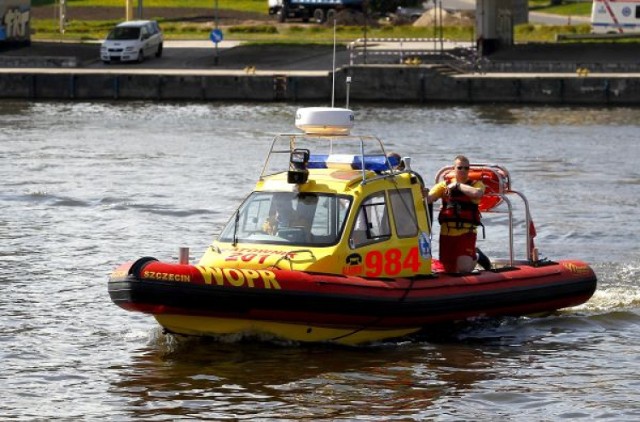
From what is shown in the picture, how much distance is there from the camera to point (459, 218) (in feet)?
55.7

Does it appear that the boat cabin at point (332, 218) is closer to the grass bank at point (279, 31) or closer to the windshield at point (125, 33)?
the windshield at point (125, 33)

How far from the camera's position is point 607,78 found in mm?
48281

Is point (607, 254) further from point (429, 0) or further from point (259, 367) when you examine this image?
point (429, 0)

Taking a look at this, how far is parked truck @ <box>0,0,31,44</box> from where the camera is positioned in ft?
195

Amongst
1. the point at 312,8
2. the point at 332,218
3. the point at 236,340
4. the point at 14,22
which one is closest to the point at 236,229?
the point at 332,218

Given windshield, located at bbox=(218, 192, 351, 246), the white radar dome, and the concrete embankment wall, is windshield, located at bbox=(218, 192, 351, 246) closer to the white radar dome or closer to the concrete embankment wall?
the white radar dome

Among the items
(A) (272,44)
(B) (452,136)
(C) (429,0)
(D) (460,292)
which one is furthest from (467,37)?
(D) (460,292)

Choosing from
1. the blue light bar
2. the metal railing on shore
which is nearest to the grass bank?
the metal railing on shore

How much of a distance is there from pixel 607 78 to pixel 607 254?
26414 millimetres

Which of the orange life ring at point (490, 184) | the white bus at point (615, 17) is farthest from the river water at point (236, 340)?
the white bus at point (615, 17)

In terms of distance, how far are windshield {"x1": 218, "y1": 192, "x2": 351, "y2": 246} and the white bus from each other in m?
49.1

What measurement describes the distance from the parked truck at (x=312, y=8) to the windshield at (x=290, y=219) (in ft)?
184

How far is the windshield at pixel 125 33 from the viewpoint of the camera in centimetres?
5550

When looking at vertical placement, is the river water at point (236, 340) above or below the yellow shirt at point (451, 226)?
below
